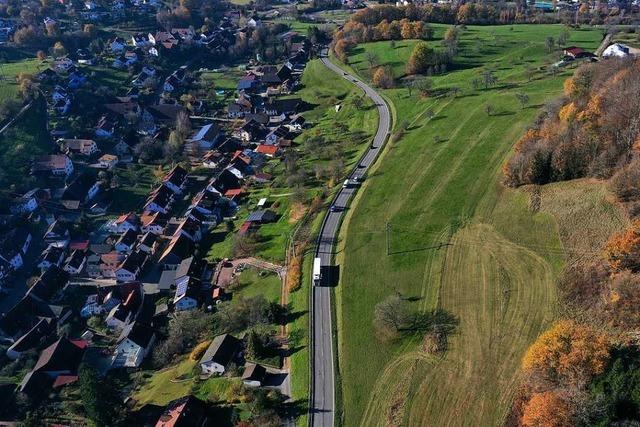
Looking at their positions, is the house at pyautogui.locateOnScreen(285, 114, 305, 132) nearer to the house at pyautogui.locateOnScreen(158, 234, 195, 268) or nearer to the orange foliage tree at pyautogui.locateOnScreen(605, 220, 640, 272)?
the house at pyautogui.locateOnScreen(158, 234, 195, 268)

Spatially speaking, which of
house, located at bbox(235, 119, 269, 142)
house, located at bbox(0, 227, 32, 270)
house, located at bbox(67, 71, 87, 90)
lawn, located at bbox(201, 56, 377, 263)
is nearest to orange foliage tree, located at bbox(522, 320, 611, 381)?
lawn, located at bbox(201, 56, 377, 263)

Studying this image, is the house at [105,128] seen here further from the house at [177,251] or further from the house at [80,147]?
the house at [177,251]

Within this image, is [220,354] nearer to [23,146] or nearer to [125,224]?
[125,224]

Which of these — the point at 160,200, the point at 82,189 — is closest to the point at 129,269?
the point at 160,200

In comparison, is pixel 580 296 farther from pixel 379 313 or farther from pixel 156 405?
pixel 156 405

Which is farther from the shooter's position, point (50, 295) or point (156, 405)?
point (50, 295)

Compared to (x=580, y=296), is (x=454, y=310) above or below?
below

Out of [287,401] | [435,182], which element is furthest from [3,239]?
[435,182]
